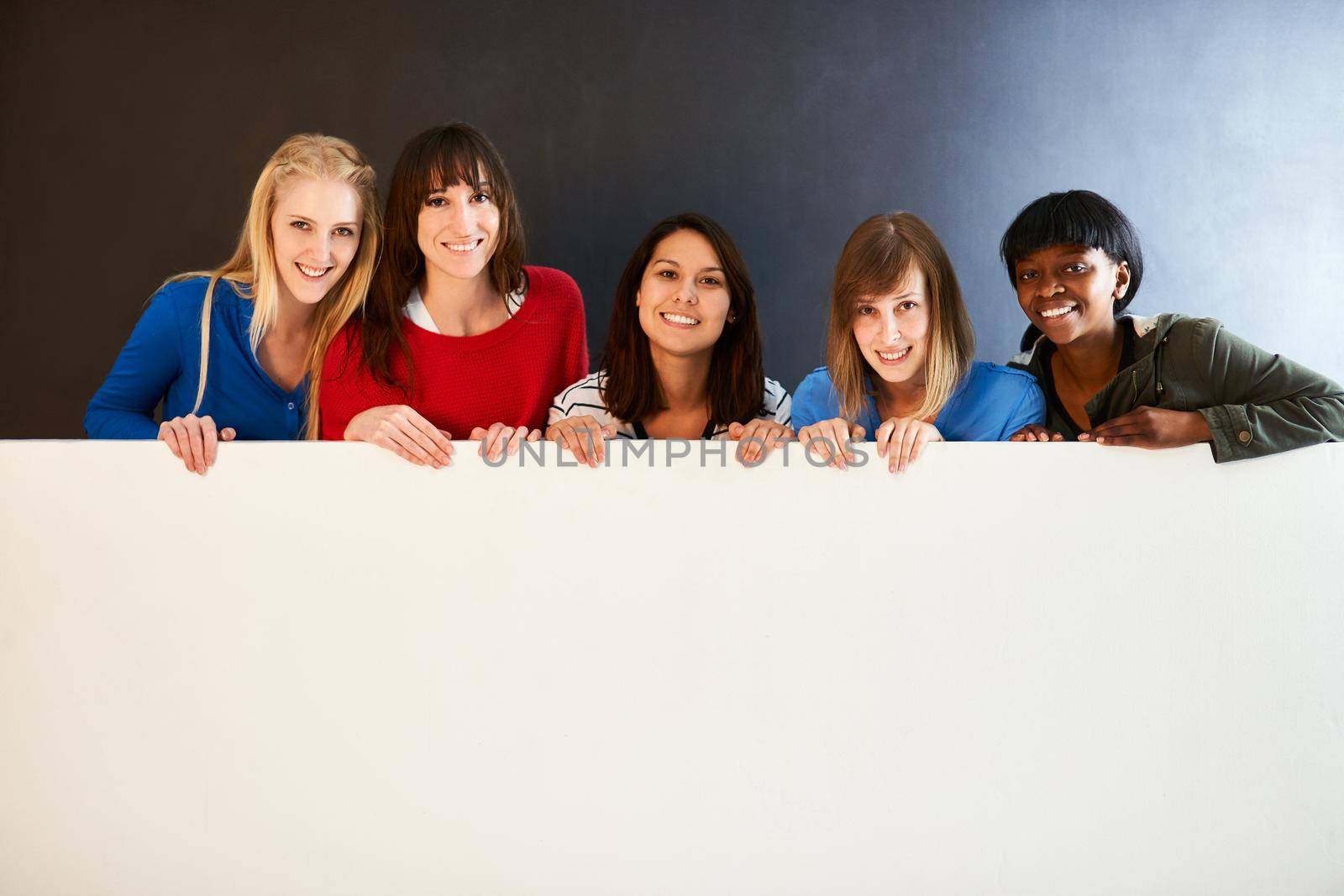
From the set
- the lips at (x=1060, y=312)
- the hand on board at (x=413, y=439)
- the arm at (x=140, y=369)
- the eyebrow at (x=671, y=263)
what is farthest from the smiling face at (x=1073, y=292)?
the arm at (x=140, y=369)

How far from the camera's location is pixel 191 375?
187 cm

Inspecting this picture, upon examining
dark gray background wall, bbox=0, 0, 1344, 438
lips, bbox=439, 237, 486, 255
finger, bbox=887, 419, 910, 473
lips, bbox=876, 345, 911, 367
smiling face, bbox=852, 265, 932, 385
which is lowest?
finger, bbox=887, 419, 910, 473

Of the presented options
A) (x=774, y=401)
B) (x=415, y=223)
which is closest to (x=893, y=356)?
(x=774, y=401)

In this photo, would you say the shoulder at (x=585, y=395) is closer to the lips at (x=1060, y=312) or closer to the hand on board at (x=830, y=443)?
the hand on board at (x=830, y=443)

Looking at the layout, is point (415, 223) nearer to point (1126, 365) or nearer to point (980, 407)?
point (980, 407)

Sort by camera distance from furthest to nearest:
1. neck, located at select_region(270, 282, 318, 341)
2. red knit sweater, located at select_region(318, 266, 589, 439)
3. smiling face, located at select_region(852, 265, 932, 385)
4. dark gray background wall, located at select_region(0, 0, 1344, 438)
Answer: dark gray background wall, located at select_region(0, 0, 1344, 438)
neck, located at select_region(270, 282, 318, 341)
red knit sweater, located at select_region(318, 266, 589, 439)
smiling face, located at select_region(852, 265, 932, 385)

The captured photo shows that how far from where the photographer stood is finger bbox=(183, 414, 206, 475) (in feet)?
4.81

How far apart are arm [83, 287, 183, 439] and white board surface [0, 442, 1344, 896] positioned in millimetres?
376

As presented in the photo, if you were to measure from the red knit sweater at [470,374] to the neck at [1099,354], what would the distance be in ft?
3.22

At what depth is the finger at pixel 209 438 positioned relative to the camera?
147 cm

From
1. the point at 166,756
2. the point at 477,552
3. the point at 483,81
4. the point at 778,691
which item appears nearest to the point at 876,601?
the point at 778,691

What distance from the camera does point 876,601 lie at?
146 centimetres

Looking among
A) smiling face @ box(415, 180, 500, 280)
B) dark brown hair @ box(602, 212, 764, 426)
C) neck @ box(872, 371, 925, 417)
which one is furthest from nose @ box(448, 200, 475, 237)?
→ neck @ box(872, 371, 925, 417)

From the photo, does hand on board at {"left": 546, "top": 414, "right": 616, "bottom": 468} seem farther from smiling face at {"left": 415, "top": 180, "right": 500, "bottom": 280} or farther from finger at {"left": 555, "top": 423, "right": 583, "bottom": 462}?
smiling face at {"left": 415, "top": 180, "right": 500, "bottom": 280}
